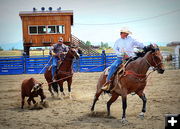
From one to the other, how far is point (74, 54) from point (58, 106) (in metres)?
2.22

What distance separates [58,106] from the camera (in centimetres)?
816

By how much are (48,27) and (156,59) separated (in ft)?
71.8

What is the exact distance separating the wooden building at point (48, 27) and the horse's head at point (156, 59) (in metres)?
20.9

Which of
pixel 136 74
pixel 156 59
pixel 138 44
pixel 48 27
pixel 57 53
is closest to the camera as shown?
pixel 156 59

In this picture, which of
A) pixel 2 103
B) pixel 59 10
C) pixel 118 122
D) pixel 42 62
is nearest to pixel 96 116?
pixel 118 122

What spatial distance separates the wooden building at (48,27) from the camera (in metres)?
26.2

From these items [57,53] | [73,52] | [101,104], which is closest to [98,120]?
[101,104]

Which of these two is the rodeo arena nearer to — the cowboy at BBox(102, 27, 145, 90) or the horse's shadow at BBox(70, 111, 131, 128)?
the horse's shadow at BBox(70, 111, 131, 128)

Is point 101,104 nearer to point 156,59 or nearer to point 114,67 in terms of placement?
point 114,67

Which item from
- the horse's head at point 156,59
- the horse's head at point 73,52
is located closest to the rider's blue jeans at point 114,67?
the horse's head at point 156,59

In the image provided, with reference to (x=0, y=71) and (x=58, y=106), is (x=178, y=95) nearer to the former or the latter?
(x=58, y=106)

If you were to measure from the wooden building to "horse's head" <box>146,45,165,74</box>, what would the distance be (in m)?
20.9

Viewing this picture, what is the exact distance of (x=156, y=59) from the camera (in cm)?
581

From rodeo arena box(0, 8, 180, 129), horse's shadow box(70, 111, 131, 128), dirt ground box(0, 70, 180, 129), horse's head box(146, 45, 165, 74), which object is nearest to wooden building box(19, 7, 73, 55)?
rodeo arena box(0, 8, 180, 129)
